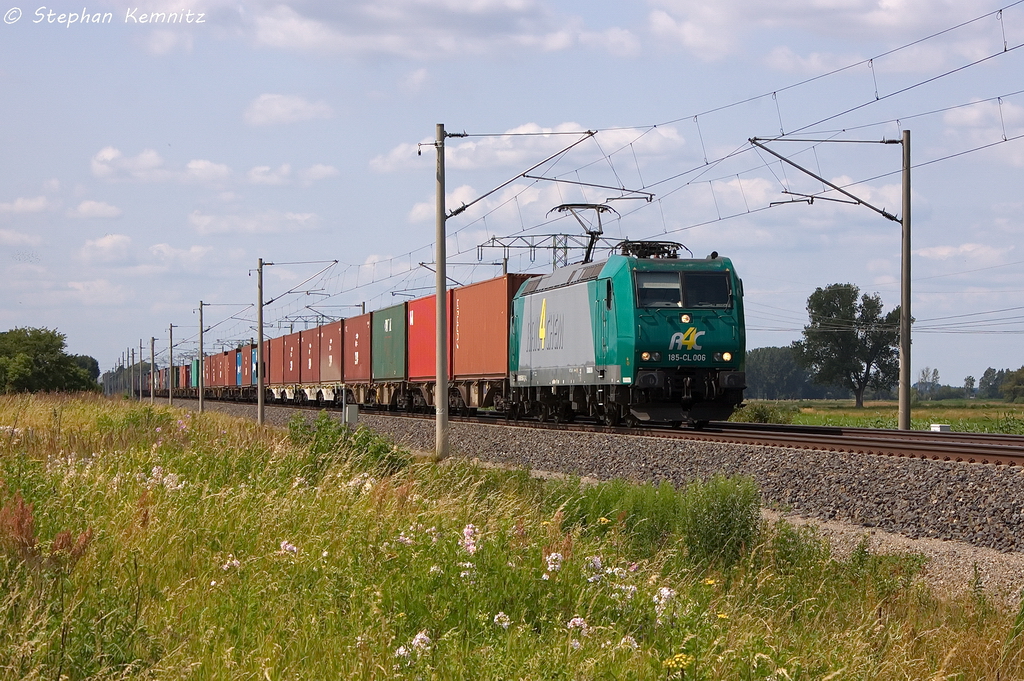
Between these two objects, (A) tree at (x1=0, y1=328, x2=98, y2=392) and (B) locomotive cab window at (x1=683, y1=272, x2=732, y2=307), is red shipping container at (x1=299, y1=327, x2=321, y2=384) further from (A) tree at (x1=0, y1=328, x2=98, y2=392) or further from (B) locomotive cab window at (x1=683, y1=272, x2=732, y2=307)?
(B) locomotive cab window at (x1=683, y1=272, x2=732, y2=307)

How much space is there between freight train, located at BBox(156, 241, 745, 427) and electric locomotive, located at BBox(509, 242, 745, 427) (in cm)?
2

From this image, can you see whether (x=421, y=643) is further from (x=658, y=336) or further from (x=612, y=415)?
(x=612, y=415)

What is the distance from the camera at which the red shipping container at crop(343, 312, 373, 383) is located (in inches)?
1706

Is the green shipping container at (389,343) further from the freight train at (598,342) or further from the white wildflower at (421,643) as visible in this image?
the white wildflower at (421,643)

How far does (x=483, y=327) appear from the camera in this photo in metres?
31.1

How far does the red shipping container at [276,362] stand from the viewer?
198 feet

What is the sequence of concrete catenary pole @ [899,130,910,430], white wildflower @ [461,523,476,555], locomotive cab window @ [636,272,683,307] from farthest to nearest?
1. concrete catenary pole @ [899,130,910,430]
2. locomotive cab window @ [636,272,683,307]
3. white wildflower @ [461,523,476,555]

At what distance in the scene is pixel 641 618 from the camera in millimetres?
7000

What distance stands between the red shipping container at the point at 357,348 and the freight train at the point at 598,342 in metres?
5.47

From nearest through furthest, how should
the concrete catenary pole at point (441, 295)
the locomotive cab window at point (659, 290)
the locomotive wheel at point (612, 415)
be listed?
the concrete catenary pole at point (441, 295)
the locomotive cab window at point (659, 290)
the locomotive wheel at point (612, 415)

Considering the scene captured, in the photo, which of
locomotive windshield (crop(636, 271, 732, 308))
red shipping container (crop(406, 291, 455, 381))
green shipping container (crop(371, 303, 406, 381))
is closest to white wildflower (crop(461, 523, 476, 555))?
locomotive windshield (crop(636, 271, 732, 308))

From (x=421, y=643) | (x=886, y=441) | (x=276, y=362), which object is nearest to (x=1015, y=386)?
(x=276, y=362)

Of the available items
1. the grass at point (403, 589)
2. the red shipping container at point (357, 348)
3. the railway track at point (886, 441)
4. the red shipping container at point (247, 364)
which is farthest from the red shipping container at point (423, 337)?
the red shipping container at point (247, 364)

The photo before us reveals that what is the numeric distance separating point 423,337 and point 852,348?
8320cm
